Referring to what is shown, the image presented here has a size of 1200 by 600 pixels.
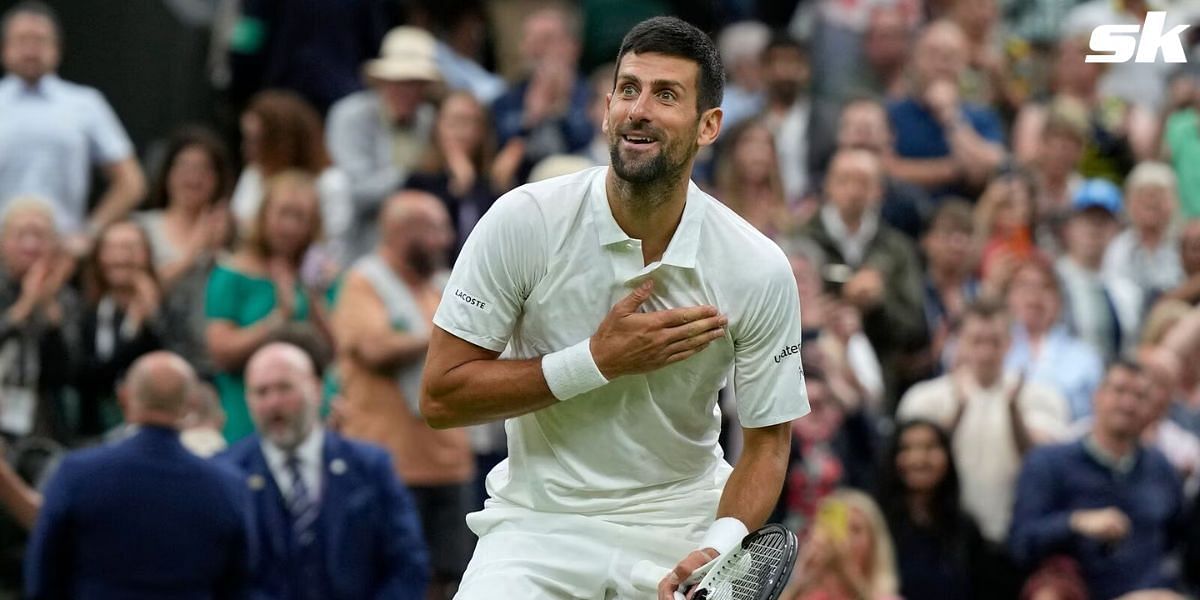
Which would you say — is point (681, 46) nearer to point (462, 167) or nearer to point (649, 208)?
point (649, 208)

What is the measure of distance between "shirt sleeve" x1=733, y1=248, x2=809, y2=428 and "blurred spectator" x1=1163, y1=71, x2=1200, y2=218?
7773mm

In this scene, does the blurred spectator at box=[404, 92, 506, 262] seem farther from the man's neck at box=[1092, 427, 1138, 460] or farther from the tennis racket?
the tennis racket

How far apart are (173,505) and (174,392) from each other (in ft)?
1.43

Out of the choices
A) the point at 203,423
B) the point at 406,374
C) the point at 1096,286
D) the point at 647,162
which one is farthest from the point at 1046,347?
the point at 647,162

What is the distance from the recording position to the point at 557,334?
18.0 ft

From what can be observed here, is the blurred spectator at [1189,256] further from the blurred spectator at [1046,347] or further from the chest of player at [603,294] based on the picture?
the chest of player at [603,294]

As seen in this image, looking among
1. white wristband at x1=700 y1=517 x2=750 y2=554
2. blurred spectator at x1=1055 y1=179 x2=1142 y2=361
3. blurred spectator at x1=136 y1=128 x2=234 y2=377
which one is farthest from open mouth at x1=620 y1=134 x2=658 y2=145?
blurred spectator at x1=1055 y1=179 x2=1142 y2=361

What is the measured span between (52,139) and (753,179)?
3.76m

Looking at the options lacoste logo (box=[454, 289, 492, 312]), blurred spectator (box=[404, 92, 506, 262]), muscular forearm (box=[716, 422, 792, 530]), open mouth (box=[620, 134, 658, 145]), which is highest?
open mouth (box=[620, 134, 658, 145])

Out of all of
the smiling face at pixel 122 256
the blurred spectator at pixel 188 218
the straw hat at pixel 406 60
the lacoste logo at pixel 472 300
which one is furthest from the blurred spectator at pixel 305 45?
the lacoste logo at pixel 472 300

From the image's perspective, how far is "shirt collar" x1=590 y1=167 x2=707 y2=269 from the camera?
5.42 metres

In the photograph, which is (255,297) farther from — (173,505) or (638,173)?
(638,173)

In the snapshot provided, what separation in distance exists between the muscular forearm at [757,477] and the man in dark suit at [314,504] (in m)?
3.09

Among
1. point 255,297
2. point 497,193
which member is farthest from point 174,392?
point 497,193
